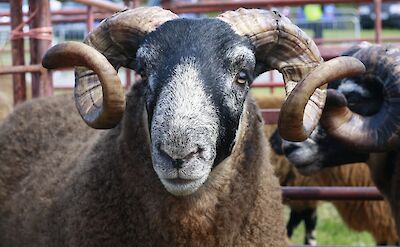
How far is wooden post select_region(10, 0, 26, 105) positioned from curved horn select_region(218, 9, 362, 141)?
2.19 metres

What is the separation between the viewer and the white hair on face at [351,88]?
3.65 metres

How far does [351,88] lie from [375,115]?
Result: 0.68 ft

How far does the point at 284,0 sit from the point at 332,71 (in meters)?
4.00

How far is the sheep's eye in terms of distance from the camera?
9.54 ft

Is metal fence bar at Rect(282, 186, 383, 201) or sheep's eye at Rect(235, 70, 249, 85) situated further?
metal fence bar at Rect(282, 186, 383, 201)

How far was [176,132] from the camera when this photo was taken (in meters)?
2.59

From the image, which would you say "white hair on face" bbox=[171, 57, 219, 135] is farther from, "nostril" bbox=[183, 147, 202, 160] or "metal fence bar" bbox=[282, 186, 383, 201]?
"metal fence bar" bbox=[282, 186, 383, 201]

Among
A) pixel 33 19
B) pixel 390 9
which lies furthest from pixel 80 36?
pixel 33 19

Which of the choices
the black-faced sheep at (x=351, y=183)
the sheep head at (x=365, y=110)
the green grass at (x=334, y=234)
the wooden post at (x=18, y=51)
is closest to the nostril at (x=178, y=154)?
the sheep head at (x=365, y=110)

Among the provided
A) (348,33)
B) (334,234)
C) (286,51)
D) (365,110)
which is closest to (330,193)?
(365,110)

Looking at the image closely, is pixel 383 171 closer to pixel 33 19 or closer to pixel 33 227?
pixel 33 227

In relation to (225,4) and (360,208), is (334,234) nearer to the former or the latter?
(360,208)

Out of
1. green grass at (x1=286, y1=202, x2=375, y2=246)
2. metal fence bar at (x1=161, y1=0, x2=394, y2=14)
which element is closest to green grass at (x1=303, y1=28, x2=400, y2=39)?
green grass at (x1=286, y1=202, x2=375, y2=246)

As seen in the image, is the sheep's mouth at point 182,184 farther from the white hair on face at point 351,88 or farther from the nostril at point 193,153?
the white hair on face at point 351,88
